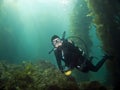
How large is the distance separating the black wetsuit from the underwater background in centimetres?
69

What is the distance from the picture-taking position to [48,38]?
35.3m

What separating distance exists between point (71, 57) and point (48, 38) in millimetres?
28265

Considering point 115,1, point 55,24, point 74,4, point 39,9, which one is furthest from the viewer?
point 55,24

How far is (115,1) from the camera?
9.46 metres

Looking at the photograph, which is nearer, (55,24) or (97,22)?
(97,22)

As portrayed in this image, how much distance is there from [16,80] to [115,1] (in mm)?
5042

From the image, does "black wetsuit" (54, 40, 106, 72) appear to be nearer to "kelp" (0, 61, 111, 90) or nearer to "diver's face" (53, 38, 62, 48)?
"diver's face" (53, 38, 62, 48)

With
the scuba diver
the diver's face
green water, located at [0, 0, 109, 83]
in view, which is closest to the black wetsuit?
the scuba diver

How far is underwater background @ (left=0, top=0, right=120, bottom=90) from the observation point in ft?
26.2

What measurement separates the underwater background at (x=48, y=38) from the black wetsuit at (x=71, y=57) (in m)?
0.69

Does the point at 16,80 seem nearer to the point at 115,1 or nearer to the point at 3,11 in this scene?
the point at 115,1

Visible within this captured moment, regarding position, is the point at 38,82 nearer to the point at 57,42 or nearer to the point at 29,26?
the point at 57,42

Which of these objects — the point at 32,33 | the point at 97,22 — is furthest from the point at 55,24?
the point at 97,22

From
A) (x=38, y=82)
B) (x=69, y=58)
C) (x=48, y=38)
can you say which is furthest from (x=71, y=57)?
(x=48, y=38)
